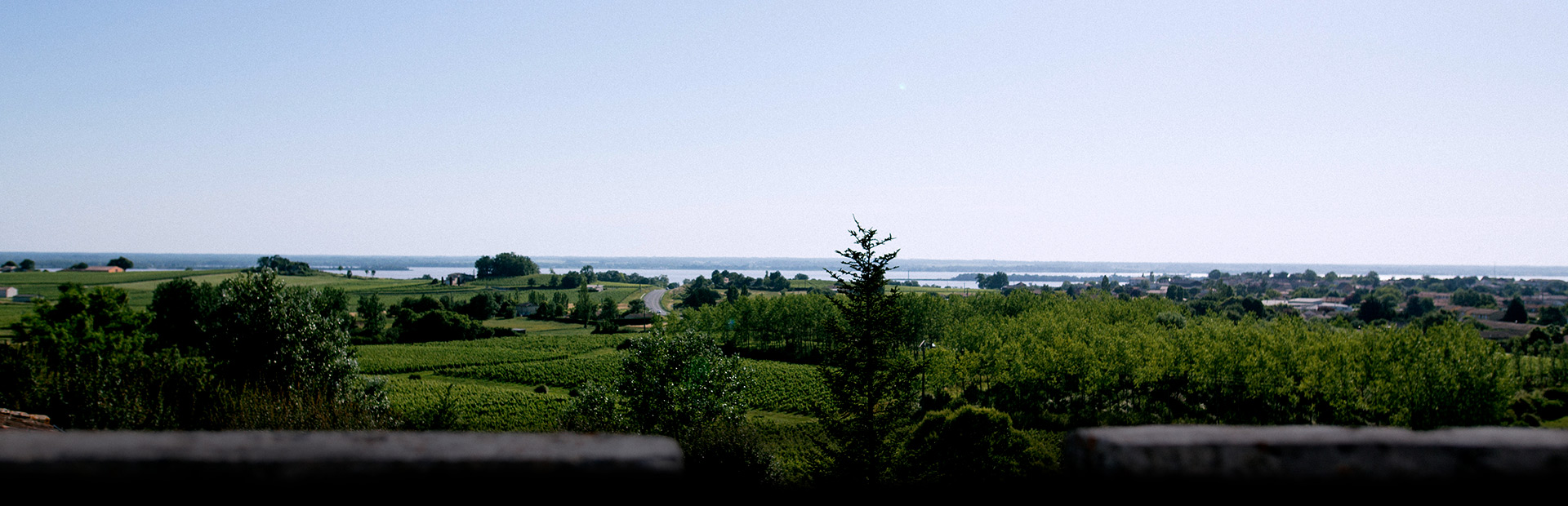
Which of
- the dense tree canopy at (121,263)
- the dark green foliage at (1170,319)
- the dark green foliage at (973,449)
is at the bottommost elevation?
the dark green foliage at (973,449)

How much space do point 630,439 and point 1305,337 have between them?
50.6m

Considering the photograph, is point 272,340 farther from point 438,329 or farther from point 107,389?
point 438,329

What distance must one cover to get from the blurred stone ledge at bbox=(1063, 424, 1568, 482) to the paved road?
129152 mm

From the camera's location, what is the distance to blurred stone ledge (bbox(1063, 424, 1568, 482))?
5.41 ft

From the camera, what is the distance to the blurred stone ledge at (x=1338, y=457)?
165 centimetres

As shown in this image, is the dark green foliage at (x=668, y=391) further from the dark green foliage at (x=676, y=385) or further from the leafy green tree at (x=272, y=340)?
the leafy green tree at (x=272, y=340)

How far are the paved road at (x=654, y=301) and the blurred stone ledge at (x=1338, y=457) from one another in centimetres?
12915

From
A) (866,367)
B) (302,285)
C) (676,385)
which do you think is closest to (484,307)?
Answer: (302,285)

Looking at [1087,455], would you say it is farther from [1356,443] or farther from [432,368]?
[432,368]

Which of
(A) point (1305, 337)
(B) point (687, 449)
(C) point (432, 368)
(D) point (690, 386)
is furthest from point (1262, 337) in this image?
(C) point (432, 368)

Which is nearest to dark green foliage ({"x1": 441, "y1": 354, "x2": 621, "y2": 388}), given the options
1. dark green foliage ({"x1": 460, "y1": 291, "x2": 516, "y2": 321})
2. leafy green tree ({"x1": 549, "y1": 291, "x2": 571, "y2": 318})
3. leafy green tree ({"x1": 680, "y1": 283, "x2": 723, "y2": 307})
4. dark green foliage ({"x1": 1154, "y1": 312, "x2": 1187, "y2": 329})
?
dark green foliage ({"x1": 1154, "y1": 312, "x2": 1187, "y2": 329})

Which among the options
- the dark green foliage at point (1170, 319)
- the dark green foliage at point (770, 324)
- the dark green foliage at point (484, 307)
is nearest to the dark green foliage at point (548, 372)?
the dark green foliage at point (770, 324)

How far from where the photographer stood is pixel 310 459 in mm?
1546

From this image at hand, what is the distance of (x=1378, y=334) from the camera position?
39750 mm
